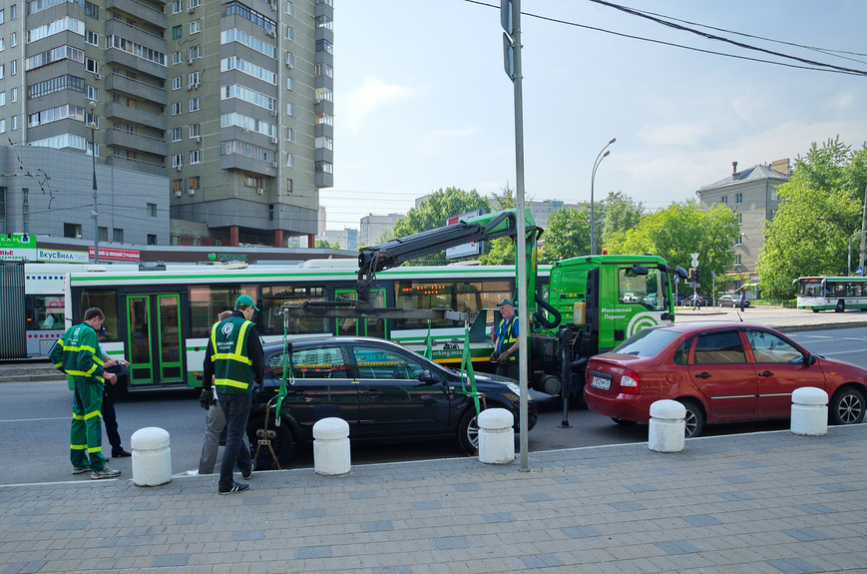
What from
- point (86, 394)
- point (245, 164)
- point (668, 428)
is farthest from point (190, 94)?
point (668, 428)

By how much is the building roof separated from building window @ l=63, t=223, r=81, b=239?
242 ft

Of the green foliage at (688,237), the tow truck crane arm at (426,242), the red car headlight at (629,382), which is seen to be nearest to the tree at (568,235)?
the green foliage at (688,237)

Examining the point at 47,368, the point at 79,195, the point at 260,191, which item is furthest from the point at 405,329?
the point at 260,191

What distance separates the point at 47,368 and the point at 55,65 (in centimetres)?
3788

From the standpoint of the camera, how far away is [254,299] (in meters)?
12.2

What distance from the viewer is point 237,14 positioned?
45.6 metres

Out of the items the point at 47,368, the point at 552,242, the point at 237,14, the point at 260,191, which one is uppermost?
the point at 237,14

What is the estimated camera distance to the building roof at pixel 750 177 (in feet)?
236

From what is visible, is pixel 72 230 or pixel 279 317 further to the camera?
pixel 72 230

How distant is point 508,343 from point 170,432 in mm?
5548

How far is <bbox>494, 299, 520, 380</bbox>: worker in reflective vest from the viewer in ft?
31.2

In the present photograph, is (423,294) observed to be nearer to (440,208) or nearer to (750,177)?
(440,208)

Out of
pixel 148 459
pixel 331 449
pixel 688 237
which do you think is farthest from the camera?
pixel 688 237

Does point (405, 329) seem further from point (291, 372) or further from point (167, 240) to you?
point (167, 240)
